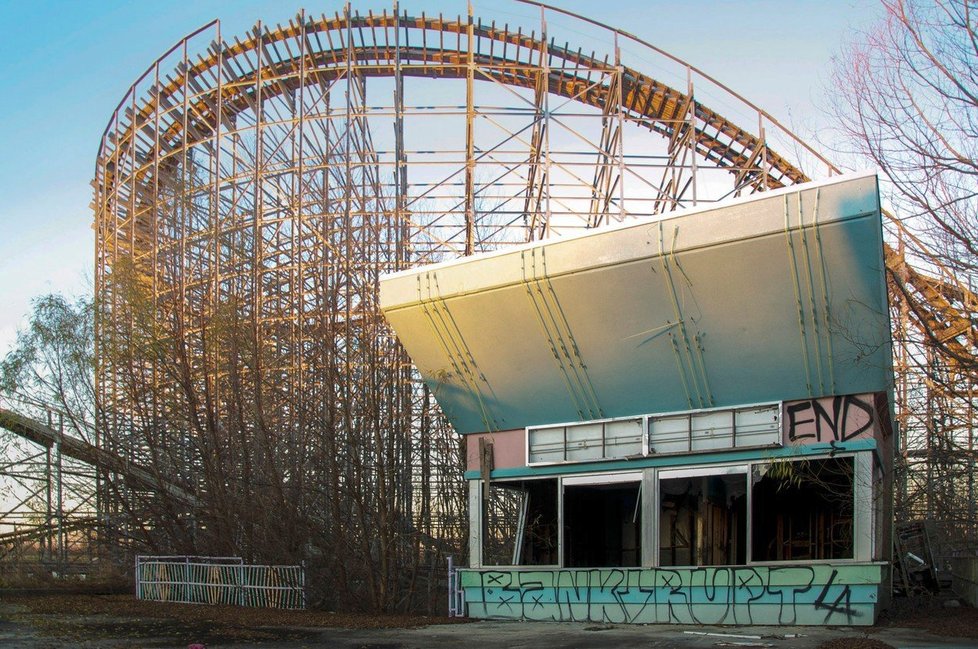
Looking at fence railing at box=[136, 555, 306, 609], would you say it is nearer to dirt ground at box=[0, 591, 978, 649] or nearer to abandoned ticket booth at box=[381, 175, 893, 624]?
dirt ground at box=[0, 591, 978, 649]

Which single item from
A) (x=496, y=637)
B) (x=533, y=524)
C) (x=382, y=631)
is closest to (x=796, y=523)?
(x=533, y=524)

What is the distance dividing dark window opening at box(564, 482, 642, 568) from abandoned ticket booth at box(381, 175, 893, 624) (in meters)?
0.06

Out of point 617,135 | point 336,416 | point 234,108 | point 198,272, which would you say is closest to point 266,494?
point 336,416

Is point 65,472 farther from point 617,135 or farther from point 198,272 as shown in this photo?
point 617,135

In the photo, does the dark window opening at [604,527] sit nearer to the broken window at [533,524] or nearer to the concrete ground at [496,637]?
the broken window at [533,524]

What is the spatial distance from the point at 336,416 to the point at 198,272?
12.3m

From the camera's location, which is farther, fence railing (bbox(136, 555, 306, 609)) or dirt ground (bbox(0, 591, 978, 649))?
fence railing (bbox(136, 555, 306, 609))

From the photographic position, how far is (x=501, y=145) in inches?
1079

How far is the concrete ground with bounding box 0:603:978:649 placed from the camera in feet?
38.8

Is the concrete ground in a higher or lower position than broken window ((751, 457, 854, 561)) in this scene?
lower

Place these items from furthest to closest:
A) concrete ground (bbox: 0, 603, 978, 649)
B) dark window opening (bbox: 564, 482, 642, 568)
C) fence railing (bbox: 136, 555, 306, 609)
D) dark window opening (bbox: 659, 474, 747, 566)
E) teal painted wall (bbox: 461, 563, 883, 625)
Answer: fence railing (bbox: 136, 555, 306, 609), dark window opening (bbox: 659, 474, 747, 566), dark window opening (bbox: 564, 482, 642, 568), teal painted wall (bbox: 461, 563, 883, 625), concrete ground (bbox: 0, 603, 978, 649)

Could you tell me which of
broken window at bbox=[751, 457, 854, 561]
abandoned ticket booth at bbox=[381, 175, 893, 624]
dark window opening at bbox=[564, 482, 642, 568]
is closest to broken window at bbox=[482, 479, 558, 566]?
abandoned ticket booth at bbox=[381, 175, 893, 624]

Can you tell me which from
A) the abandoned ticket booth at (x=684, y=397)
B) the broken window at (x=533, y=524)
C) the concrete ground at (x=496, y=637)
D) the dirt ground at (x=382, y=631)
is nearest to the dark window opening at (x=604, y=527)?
the abandoned ticket booth at (x=684, y=397)

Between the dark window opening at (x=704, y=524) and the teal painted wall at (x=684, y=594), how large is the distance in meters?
2.69
